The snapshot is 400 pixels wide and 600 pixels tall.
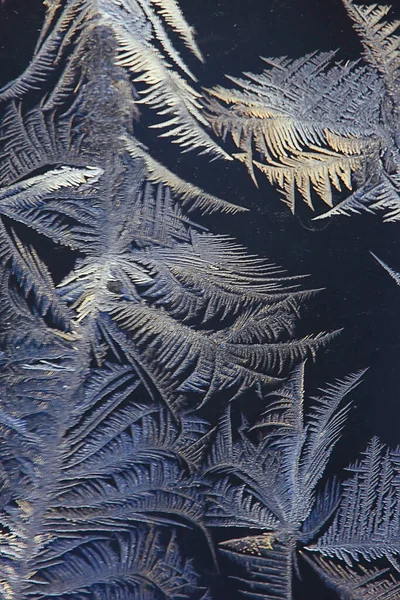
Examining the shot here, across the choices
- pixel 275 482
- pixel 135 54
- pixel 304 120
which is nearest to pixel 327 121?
pixel 304 120

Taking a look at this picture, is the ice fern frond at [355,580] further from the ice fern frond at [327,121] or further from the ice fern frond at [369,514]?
the ice fern frond at [327,121]

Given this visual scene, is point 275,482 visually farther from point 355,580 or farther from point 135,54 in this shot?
point 135,54

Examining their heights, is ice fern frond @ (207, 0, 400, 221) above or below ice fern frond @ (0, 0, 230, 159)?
below

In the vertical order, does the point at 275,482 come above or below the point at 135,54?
below

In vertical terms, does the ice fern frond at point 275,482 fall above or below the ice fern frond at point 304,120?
below

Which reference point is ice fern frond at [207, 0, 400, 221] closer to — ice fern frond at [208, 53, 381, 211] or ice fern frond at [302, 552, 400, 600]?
ice fern frond at [208, 53, 381, 211]

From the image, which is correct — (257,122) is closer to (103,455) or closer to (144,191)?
(144,191)

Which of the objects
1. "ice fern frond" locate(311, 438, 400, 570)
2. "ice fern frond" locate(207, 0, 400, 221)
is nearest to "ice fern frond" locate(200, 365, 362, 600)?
"ice fern frond" locate(311, 438, 400, 570)

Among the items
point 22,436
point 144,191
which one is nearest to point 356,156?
point 144,191

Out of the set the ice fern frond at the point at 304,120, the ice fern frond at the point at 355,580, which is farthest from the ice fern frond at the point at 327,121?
the ice fern frond at the point at 355,580

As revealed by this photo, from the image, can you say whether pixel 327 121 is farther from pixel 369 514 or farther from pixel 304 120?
pixel 369 514

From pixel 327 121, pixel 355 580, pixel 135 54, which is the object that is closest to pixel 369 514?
pixel 355 580

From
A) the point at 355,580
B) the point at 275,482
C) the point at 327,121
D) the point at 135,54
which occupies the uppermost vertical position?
the point at 135,54
